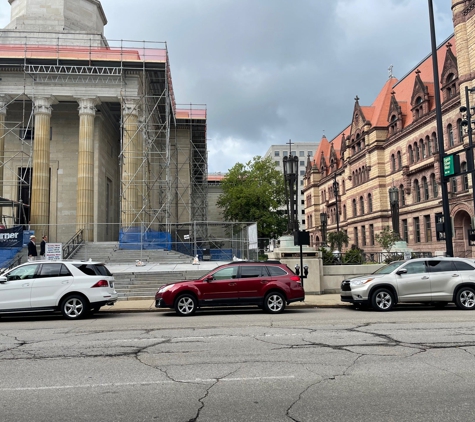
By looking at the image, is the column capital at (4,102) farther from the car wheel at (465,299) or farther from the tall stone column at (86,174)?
the car wheel at (465,299)

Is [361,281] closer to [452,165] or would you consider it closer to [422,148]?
[452,165]

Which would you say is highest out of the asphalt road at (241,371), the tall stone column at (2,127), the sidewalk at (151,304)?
the tall stone column at (2,127)

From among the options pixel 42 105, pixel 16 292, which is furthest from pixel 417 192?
pixel 16 292

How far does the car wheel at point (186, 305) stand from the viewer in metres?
12.8

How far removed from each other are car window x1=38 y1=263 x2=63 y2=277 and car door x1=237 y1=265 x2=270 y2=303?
5277 millimetres

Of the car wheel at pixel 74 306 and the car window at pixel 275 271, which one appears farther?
the car window at pixel 275 271

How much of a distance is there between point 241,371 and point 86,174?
2705cm

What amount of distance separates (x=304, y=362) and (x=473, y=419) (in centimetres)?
276

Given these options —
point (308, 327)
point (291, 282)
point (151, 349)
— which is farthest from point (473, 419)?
point (291, 282)

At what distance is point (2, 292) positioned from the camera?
12109 mm

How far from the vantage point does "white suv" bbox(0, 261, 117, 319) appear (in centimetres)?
1208

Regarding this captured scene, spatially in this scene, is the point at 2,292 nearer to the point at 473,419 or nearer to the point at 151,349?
the point at 151,349

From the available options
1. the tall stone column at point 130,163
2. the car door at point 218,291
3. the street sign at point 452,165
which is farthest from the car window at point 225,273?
the tall stone column at point 130,163

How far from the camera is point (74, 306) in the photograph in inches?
482
